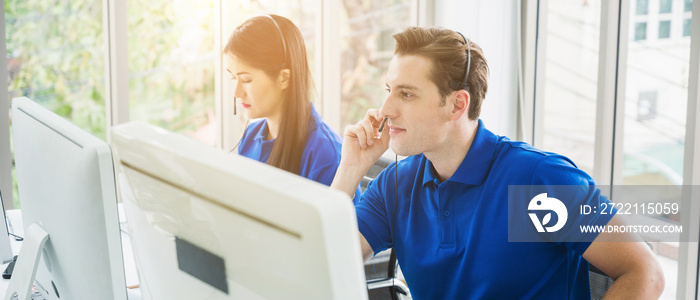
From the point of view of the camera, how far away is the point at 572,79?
3053mm

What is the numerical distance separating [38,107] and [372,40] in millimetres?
3048

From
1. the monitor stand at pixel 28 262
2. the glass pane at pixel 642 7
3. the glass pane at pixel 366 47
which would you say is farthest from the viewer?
the glass pane at pixel 366 47

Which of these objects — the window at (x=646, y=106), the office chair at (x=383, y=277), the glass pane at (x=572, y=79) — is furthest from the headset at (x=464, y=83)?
the glass pane at (x=572, y=79)

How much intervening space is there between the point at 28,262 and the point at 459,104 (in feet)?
3.07

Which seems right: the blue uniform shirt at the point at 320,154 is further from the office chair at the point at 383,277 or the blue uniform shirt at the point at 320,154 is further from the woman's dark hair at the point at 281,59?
the office chair at the point at 383,277

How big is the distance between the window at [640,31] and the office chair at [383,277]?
1.32 m

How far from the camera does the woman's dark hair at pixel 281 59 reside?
6.32 feet

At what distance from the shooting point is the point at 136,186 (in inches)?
27.9

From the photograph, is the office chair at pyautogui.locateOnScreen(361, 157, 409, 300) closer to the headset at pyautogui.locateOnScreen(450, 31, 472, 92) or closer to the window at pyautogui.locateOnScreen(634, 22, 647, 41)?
the headset at pyautogui.locateOnScreen(450, 31, 472, 92)

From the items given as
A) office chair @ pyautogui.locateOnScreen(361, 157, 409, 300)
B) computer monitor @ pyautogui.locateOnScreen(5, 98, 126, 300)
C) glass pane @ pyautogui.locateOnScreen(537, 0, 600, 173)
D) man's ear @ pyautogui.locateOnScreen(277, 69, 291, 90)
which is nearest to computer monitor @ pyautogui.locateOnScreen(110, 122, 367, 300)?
computer monitor @ pyautogui.locateOnScreen(5, 98, 126, 300)

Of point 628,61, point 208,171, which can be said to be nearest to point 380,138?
point 208,171

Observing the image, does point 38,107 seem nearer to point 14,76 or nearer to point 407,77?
point 407,77

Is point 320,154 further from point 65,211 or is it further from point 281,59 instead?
point 65,211

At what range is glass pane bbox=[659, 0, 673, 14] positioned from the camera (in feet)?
8.26
